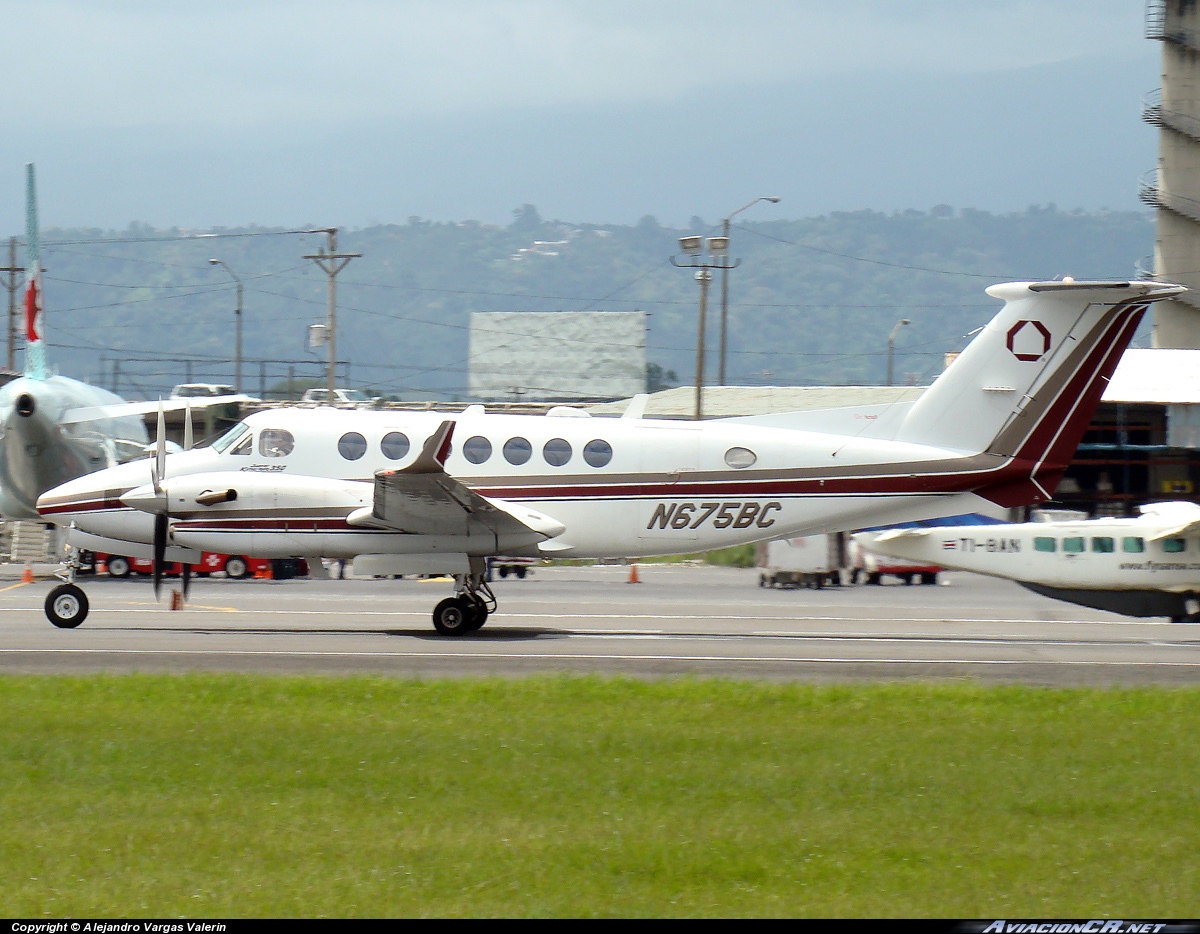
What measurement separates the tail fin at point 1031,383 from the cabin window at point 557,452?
481 centimetres

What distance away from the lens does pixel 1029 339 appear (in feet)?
59.4

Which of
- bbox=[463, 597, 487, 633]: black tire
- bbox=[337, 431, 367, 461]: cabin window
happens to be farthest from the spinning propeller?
bbox=[463, 597, 487, 633]: black tire

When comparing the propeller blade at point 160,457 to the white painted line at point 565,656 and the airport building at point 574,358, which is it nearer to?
the white painted line at point 565,656

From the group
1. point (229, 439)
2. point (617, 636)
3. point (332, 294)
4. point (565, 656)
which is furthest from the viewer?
point (332, 294)

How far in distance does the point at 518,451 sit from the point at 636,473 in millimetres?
1703

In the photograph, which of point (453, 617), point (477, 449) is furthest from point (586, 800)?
point (477, 449)

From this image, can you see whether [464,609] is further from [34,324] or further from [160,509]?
[34,324]

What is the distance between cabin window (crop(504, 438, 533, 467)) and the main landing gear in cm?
150

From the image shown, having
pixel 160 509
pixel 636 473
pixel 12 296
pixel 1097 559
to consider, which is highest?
pixel 12 296

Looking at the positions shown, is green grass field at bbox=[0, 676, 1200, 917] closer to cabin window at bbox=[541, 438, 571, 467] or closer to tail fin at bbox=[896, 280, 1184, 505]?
cabin window at bbox=[541, 438, 571, 467]

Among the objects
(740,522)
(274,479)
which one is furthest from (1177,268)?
(274,479)

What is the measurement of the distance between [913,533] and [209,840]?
51.0 ft

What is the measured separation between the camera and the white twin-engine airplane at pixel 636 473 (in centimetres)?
1788
